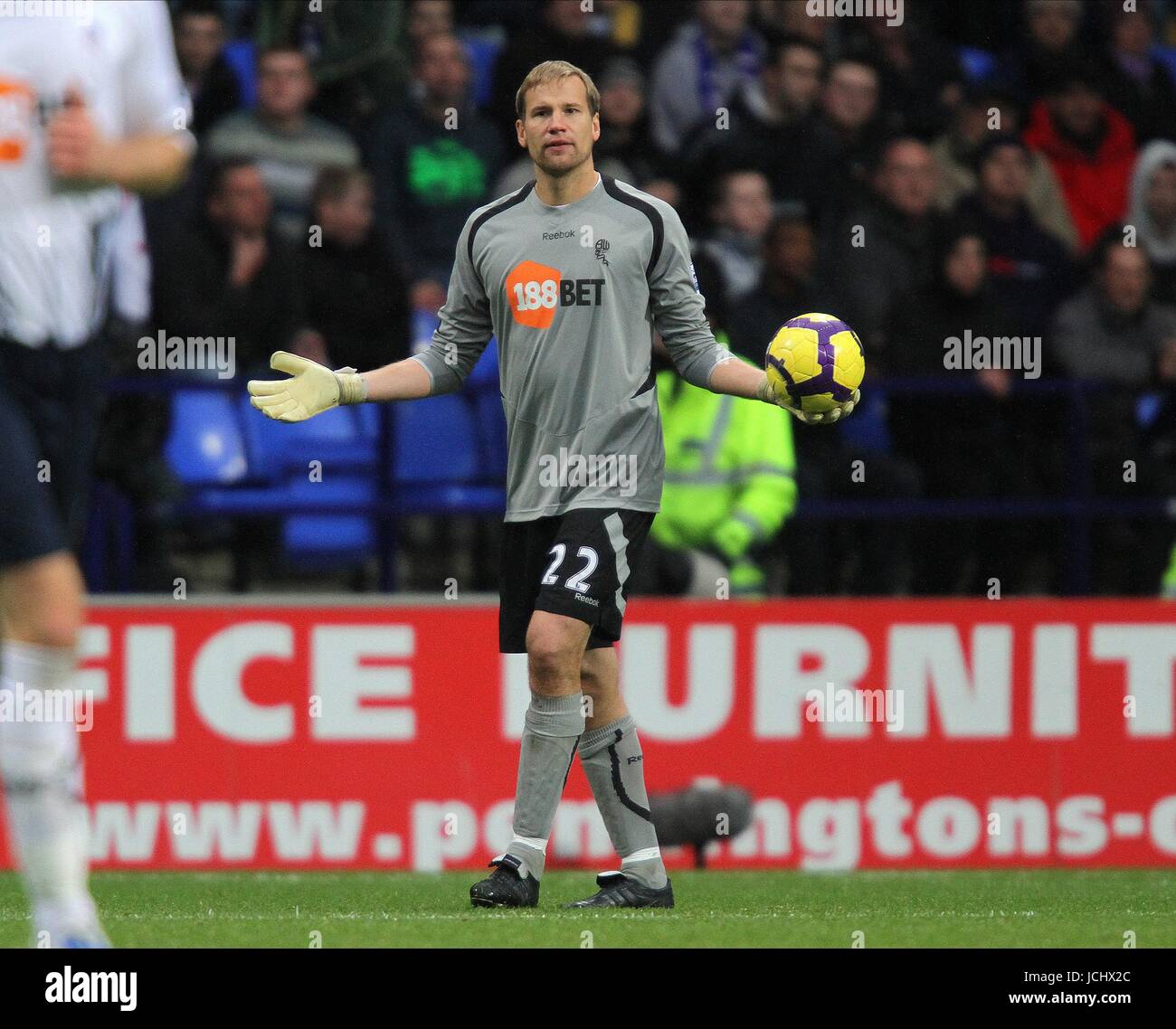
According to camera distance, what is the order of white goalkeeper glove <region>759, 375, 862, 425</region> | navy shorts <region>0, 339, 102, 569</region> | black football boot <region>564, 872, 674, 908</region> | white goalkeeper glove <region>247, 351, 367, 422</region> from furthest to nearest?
black football boot <region>564, 872, 674, 908</region>, white goalkeeper glove <region>247, 351, 367, 422</region>, white goalkeeper glove <region>759, 375, 862, 425</region>, navy shorts <region>0, 339, 102, 569</region>

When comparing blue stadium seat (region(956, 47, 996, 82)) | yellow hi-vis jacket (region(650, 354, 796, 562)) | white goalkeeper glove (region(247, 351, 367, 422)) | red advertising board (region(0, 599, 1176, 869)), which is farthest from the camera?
blue stadium seat (region(956, 47, 996, 82))

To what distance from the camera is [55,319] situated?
4273 mm

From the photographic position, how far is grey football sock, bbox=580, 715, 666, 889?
5.89 m

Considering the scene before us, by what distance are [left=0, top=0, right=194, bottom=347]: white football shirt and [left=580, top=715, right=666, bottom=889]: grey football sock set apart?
7.00 feet

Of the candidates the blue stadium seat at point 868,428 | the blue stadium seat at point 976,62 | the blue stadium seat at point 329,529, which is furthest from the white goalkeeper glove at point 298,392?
the blue stadium seat at point 976,62

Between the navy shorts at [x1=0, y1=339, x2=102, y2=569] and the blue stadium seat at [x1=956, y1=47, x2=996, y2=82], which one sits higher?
the blue stadium seat at [x1=956, y1=47, x2=996, y2=82]

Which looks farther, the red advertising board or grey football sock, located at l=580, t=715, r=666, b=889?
the red advertising board

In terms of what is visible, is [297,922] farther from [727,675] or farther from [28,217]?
[727,675]

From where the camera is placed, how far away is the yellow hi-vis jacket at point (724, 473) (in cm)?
841

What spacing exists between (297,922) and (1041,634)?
3.83 metres
